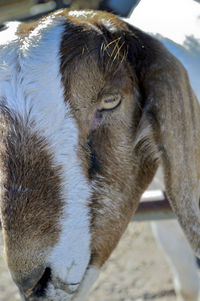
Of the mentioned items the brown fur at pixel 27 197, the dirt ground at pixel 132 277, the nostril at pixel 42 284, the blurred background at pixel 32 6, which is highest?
the blurred background at pixel 32 6

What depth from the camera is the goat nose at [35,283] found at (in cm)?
172

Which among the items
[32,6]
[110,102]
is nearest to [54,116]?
[110,102]

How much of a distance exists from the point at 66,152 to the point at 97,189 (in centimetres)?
23

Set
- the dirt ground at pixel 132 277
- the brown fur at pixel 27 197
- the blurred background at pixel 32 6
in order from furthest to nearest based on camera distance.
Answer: the blurred background at pixel 32 6 → the dirt ground at pixel 132 277 → the brown fur at pixel 27 197

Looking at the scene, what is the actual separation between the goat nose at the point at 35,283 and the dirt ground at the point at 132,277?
6.70ft

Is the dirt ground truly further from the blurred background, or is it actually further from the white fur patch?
the blurred background

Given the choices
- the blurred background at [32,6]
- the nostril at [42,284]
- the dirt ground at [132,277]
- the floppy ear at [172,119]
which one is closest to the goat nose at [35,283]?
the nostril at [42,284]

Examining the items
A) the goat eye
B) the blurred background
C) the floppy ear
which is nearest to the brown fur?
the goat eye

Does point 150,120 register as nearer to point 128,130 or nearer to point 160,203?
point 128,130

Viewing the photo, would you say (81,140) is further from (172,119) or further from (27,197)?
(172,119)

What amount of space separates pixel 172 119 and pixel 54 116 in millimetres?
565

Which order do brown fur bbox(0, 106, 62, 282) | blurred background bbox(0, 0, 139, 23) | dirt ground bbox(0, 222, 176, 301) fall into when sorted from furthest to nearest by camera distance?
1. blurred background bbox(0, 0, 139, 23)
2. dirt ground bbox(0, 222, 176, 301)
3. brown fur bbox(0, 106, 62, 282)

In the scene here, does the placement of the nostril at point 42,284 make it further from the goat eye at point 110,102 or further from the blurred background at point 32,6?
the blurred background at point 32,6

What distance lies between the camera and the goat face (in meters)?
1.73
